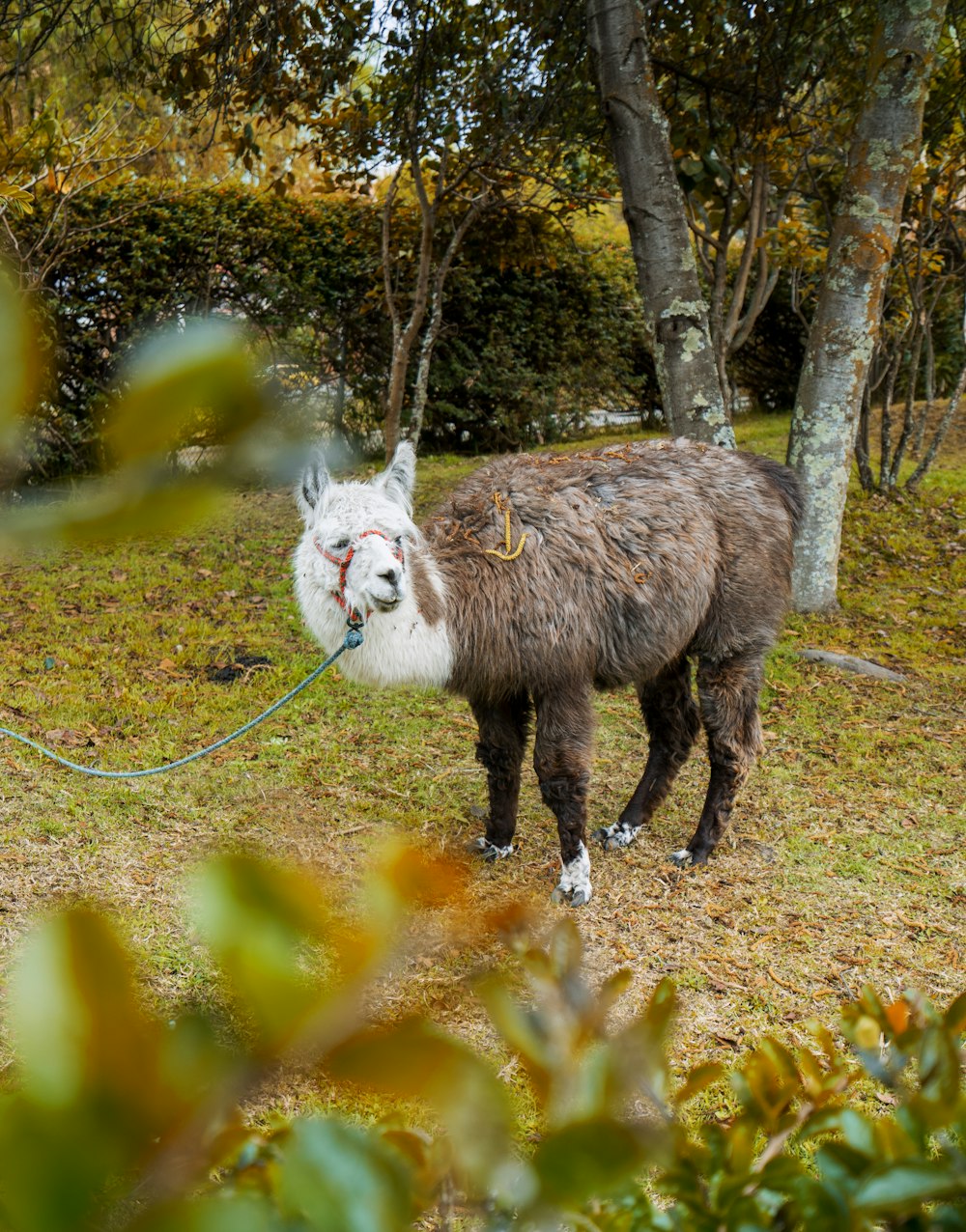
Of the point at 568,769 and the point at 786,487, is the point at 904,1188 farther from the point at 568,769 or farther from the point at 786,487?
the point at 786,487

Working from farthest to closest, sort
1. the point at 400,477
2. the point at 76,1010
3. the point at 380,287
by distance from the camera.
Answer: the point at 380,287
the point at 400,477
the point at 76,1010

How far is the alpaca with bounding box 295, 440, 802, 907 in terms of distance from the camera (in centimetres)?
390

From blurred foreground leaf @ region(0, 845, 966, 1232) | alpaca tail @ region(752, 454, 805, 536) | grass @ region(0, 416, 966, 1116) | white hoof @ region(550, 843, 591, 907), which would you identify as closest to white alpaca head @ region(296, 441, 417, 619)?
grass @ region(0, 416, 966, 1116)

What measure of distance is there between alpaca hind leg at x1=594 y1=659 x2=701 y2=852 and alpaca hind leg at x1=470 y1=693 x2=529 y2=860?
57 centimetres

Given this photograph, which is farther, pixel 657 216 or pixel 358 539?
pixel 657 216

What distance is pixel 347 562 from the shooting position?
3.71 metres

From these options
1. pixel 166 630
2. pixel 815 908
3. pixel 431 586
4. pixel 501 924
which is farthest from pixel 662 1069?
pixel 166 630

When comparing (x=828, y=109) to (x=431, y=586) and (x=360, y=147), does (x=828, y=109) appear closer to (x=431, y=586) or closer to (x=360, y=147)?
(x=360, y=147)

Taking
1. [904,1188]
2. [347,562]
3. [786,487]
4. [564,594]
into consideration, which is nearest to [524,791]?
[564,594]

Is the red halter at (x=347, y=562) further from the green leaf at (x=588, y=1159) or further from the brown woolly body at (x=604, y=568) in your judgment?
the green leaf at (x=588, y=1159)

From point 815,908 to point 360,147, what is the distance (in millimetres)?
7753

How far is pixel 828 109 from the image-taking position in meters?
9.30

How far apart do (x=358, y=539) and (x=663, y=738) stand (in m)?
2.10

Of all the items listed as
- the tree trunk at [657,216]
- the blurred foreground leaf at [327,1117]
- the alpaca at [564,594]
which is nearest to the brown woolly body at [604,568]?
the alpaca at [564,594]
